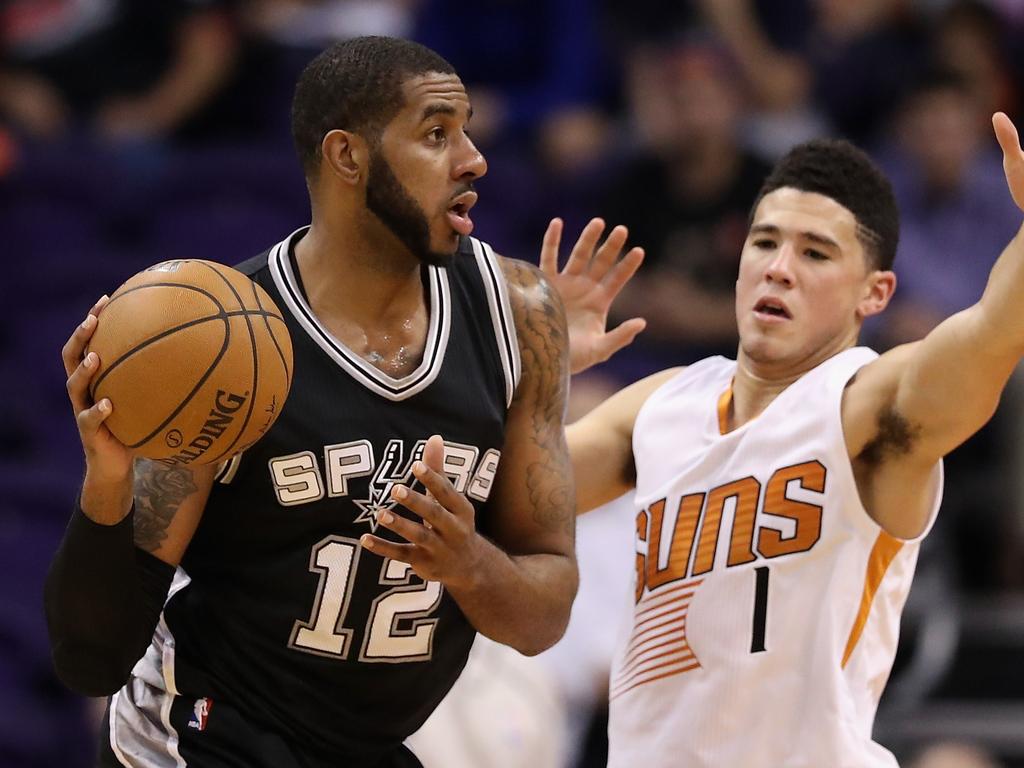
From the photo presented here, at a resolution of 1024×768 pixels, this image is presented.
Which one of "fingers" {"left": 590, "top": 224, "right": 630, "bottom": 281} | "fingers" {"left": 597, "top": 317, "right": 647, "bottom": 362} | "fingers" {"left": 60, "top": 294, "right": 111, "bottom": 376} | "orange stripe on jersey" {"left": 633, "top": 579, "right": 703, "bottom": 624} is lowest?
"orange stripe on jersey" {"left": 633, "top": 579, "right": 703, "bottom": 624}

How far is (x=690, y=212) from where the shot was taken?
8.67 m

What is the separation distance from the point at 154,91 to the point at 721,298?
373cm

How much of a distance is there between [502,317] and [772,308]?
76 centimetres

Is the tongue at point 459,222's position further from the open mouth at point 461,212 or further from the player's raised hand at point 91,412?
the player's raised hand at point 91,412

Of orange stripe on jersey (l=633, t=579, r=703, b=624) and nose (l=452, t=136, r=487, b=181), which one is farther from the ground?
nose (l=452, t=136, r=487, b=181)

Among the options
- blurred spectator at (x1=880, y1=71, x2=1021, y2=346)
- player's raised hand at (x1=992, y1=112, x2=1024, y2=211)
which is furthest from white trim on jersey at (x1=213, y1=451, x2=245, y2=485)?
blurred spectator at (x1=880, y1=71, x2=1021, y2=346)

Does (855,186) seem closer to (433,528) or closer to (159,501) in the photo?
(433,528)

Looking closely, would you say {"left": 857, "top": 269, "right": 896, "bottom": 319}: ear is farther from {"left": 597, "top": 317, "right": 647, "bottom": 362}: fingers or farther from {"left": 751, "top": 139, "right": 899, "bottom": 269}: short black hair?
{"left": 597, "top": 317, "right": 647, "bottom": 362}: fingers

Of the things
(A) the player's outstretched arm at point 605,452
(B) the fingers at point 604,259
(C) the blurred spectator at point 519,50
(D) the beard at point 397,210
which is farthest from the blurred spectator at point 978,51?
(D) the beard at point 397,210

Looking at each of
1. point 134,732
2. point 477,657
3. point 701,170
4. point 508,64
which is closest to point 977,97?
point 701,170

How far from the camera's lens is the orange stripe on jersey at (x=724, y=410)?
4.58m

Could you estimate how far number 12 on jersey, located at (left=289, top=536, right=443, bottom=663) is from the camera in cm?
402

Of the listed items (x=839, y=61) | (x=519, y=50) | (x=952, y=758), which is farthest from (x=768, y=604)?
(x=519, y=50)

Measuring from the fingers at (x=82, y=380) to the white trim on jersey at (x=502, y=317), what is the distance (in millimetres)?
1104
